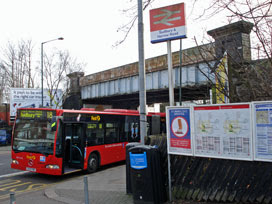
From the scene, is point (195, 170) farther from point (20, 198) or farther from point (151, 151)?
point (20, 198)

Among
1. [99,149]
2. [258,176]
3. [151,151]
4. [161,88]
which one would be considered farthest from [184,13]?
[161,88]

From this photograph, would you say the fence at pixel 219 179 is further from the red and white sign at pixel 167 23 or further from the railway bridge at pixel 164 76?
the railway bridge at pixel 164 76

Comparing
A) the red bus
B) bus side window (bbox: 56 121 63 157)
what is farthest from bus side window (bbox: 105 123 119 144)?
bus side window (bbox: 56 121 63 157)

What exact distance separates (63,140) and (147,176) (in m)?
5.12

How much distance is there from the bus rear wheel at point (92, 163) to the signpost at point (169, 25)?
591 cm

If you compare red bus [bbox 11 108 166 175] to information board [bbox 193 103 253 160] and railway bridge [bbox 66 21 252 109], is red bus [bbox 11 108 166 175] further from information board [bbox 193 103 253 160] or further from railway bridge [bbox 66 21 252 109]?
railway bridge [bbox 66 21 252 109]

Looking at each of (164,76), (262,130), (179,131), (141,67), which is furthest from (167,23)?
(164,76)

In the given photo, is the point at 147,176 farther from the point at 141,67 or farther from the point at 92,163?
the point at 92,163

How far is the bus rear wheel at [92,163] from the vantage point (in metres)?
11.1

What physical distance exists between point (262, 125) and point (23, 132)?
9.05 m

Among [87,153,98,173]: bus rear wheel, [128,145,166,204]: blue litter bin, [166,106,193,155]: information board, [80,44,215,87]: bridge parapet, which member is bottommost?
[87,153,98,173]: bus rear wheel

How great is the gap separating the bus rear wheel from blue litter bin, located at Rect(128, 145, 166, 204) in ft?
18.4

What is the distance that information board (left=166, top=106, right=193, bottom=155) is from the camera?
5.71m

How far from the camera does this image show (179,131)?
5875 millimetres
